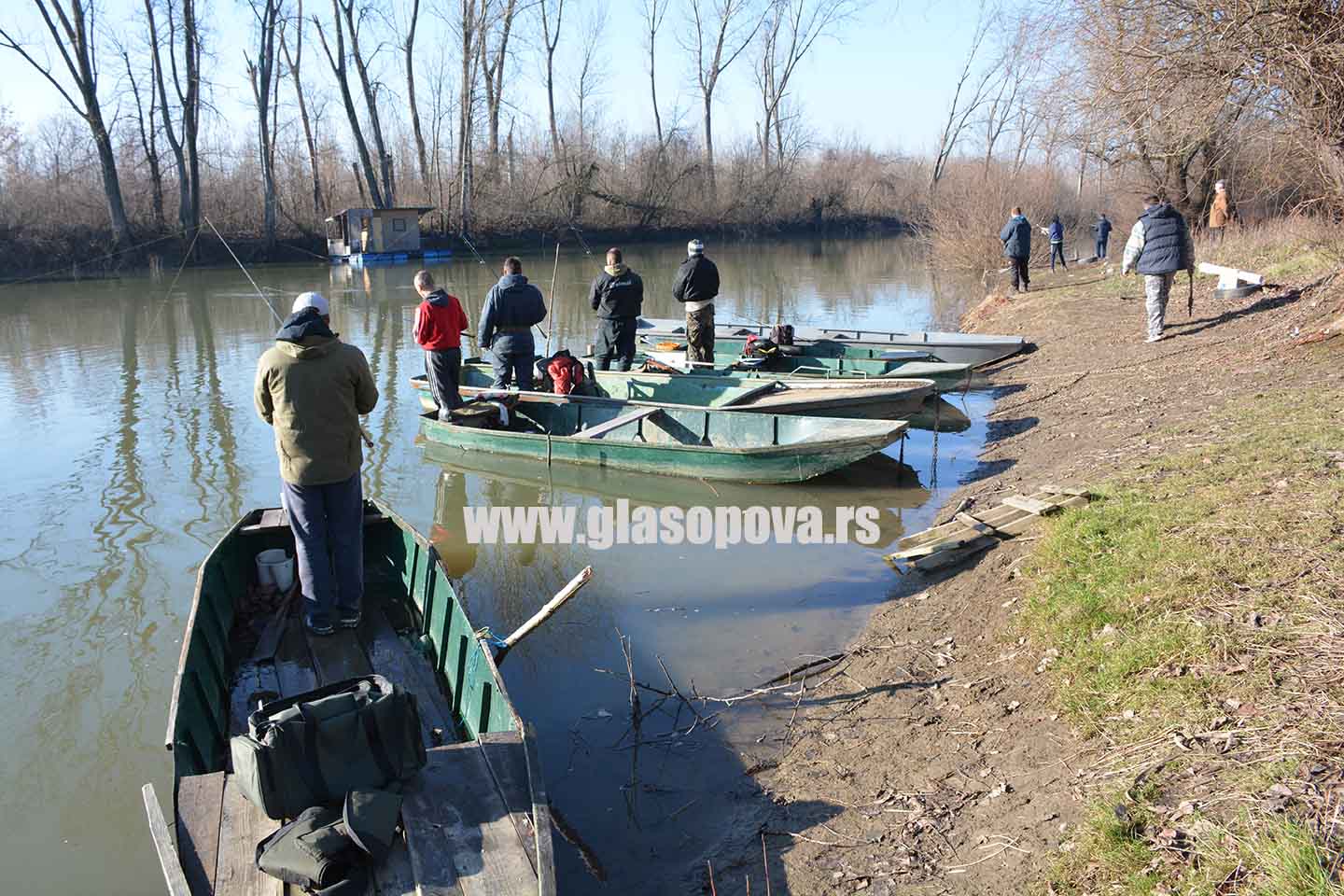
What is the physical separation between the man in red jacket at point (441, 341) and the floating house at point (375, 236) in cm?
2882

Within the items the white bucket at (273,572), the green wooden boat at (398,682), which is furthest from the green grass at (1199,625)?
the white bucket at (273,572)

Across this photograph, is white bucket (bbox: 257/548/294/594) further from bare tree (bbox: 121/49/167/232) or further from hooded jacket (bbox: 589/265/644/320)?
bare tree (bbox: 121/49/167/232)

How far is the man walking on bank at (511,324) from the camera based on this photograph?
10.5 meters

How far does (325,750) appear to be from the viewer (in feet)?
11.5

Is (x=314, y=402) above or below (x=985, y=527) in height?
above

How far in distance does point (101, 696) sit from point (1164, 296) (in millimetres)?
12253

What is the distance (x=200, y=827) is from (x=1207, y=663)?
400cm

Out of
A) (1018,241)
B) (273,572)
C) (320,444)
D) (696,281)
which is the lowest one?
(273,572)

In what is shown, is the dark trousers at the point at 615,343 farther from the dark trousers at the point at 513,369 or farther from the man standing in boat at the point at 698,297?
the dark trousers at the point at 513,369

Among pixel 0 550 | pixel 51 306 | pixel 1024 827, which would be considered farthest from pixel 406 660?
pixel 51 306

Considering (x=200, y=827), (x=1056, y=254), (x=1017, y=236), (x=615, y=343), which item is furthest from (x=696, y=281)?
(x=1056, y=254)

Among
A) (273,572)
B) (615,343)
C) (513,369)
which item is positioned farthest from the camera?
(615,343)

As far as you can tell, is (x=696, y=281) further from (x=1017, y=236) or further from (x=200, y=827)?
(x=200, y=827)

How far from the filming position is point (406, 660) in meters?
5.54
